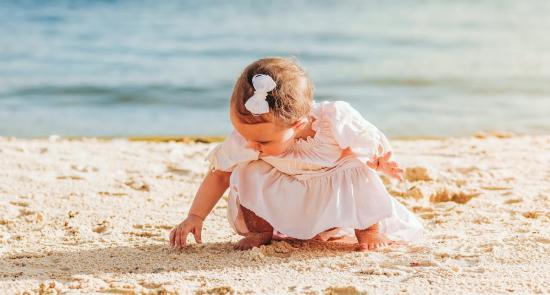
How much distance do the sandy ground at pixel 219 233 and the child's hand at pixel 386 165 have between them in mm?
283

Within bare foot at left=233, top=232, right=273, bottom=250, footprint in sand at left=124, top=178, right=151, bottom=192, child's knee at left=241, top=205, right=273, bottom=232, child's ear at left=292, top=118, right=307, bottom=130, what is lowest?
footprint in sand at left=124, top=178, right=151, bottom=192

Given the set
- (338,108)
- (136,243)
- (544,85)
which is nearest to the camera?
(338,108)

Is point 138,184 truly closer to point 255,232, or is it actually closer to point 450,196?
point 255,232

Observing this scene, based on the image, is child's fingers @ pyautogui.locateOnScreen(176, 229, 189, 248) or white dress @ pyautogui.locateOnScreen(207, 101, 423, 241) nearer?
white dress @ pyautogui.locateOnScreen(207, 101, 423, 241)

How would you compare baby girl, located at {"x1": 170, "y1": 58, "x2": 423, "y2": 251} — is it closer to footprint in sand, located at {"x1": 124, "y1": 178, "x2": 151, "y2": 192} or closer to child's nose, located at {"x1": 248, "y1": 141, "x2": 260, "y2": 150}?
child's nose, located at {"x1": 248, "y1": 141, "x2": 260, "y2": 150}

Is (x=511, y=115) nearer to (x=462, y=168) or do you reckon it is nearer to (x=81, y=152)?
(x=462, y=168)

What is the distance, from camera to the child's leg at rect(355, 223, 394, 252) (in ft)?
9.95

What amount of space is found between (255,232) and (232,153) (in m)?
0.32

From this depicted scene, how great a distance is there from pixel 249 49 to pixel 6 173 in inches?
300

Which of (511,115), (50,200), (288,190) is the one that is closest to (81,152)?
(50,200)

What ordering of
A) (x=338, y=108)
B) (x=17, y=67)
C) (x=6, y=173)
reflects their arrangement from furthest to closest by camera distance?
(x=17, y=67), (x=6, y=173), (x=338, y=108)

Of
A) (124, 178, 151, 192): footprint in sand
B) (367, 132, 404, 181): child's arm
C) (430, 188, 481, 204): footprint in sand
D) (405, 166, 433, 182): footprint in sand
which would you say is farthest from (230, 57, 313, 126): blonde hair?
(405, 166, 433, 182): footprint in sand

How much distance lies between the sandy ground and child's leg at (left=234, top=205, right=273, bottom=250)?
0.18ft

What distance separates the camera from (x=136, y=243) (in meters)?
3.33
